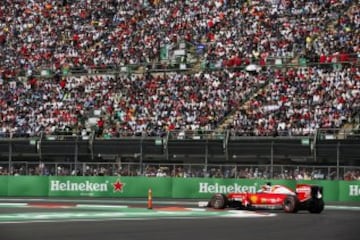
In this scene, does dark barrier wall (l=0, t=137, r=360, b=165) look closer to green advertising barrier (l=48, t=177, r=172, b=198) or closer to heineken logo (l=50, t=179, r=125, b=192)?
green advertising barrier (l=48, t=177, r=172, b=198)

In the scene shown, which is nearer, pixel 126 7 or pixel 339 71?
pixel 339 71

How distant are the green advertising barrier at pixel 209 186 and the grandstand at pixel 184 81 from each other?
944mm

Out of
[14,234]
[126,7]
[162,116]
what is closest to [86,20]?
[126,7]

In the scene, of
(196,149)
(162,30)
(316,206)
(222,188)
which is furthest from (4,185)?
(316,206)

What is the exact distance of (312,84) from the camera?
4003 centimetres

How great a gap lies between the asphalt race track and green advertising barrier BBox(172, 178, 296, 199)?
39.4 ft

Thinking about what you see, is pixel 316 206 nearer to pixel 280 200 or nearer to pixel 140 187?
pixel 280 200

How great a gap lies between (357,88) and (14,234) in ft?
83.0

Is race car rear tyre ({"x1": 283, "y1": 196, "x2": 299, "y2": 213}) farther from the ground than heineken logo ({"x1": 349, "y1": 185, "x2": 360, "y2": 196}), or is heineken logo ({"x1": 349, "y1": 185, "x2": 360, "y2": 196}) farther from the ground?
heineken logo ({"x1": 349, "y1": 185, "x2": 360, "y2": 196})

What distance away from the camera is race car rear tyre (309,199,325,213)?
26631 millimetres

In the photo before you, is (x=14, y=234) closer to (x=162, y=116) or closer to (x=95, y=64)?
(x=162, y=116)

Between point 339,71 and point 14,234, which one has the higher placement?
point 339,71

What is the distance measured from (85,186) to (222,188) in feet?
21.7

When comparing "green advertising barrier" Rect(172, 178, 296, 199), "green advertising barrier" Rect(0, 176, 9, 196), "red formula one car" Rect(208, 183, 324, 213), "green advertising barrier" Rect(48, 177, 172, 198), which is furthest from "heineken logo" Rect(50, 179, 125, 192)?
"red formula one car" Rect(208, 183, 324, 213)
